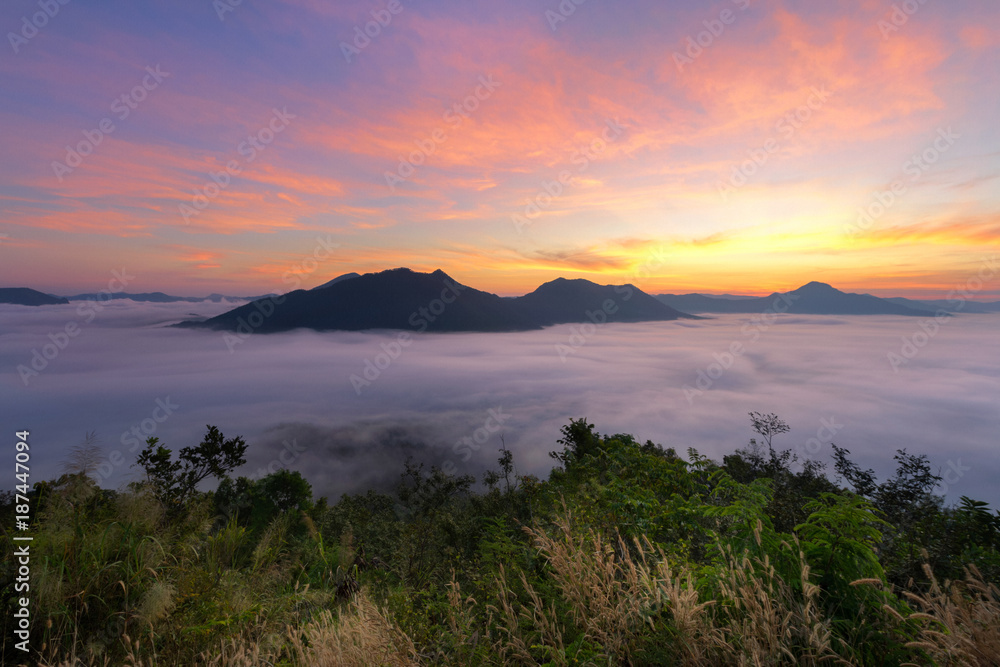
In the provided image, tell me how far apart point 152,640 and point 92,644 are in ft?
1.64

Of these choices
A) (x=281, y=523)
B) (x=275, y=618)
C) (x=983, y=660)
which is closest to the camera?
(x=983, y=660)

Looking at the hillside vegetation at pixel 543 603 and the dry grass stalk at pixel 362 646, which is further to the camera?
the dry grass stalk at pixel 362 646

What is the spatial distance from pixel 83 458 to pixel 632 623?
271 inches

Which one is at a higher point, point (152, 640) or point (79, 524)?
point (79, 524)

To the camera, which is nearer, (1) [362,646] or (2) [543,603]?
(1) [362,646]

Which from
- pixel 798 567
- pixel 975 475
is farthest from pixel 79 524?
pixel 975 475

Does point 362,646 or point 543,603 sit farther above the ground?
point 362,646

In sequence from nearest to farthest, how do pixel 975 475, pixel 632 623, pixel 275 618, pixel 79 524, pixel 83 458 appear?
pixel 632 623 < pixel 79 524 < pixel 275 618 < pixel 83 458 < pixel 975 475

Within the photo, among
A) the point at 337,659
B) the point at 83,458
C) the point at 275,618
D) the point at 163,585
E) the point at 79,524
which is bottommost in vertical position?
the point at 275,618

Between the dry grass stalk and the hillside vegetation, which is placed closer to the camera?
the hillside vegetation

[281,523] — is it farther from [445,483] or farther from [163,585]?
[445,483]

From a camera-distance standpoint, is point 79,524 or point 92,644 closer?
point 92,644

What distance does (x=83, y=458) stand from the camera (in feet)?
17.2

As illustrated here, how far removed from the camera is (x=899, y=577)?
7.07 m
